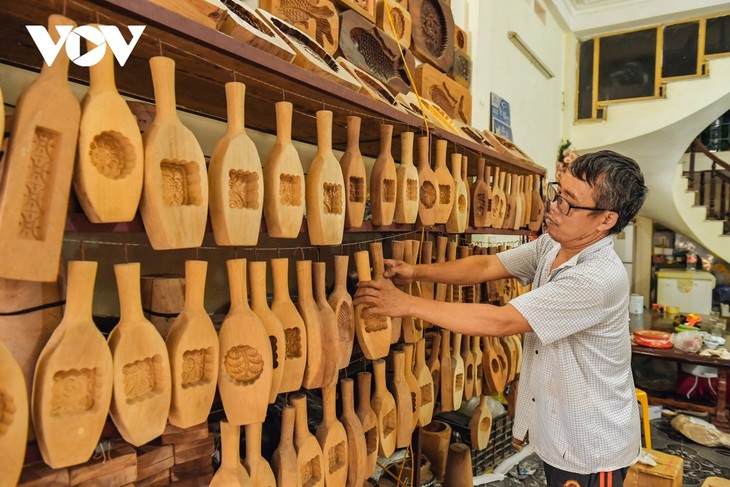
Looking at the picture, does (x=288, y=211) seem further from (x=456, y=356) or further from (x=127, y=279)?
(x=456, y=356)

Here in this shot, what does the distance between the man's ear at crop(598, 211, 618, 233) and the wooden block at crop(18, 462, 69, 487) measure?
59.1 inches

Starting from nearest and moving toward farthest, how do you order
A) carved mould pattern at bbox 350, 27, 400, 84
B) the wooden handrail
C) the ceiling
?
carved mould pattern at bbox 350, 27, 400, 84, the ceiling, the wooden handrail

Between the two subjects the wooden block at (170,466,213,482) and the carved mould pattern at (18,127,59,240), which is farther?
the wooden block at (170,466,213,482)

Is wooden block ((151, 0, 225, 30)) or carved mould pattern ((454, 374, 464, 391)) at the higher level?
wooden block ((151, 0, 225, 30))

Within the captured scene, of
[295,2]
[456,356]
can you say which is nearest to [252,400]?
[456,356]

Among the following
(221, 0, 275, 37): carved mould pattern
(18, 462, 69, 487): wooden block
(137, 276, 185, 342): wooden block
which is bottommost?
(18, 462, 69, 487): wooden block

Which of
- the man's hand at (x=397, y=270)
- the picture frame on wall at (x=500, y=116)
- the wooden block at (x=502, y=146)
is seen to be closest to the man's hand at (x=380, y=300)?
the man's hand at (x=397, y=270)

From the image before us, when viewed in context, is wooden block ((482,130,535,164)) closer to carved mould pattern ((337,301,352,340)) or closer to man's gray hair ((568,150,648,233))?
man's gray hair ((568,150,648,233))

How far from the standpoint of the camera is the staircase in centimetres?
541

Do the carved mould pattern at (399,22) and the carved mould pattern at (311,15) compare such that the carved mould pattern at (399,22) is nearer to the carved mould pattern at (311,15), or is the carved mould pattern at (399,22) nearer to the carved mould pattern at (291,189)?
the carved mould pattern at (311,15)

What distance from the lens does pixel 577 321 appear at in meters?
1.38

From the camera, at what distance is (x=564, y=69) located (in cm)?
578

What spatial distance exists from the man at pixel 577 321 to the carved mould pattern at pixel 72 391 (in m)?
0.74

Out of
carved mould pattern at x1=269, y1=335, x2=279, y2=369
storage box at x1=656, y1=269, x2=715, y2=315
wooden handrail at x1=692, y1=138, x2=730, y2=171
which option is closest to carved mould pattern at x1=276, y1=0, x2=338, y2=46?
carved mould pattern at x1=269, y1=335, x2=279, y2=369
